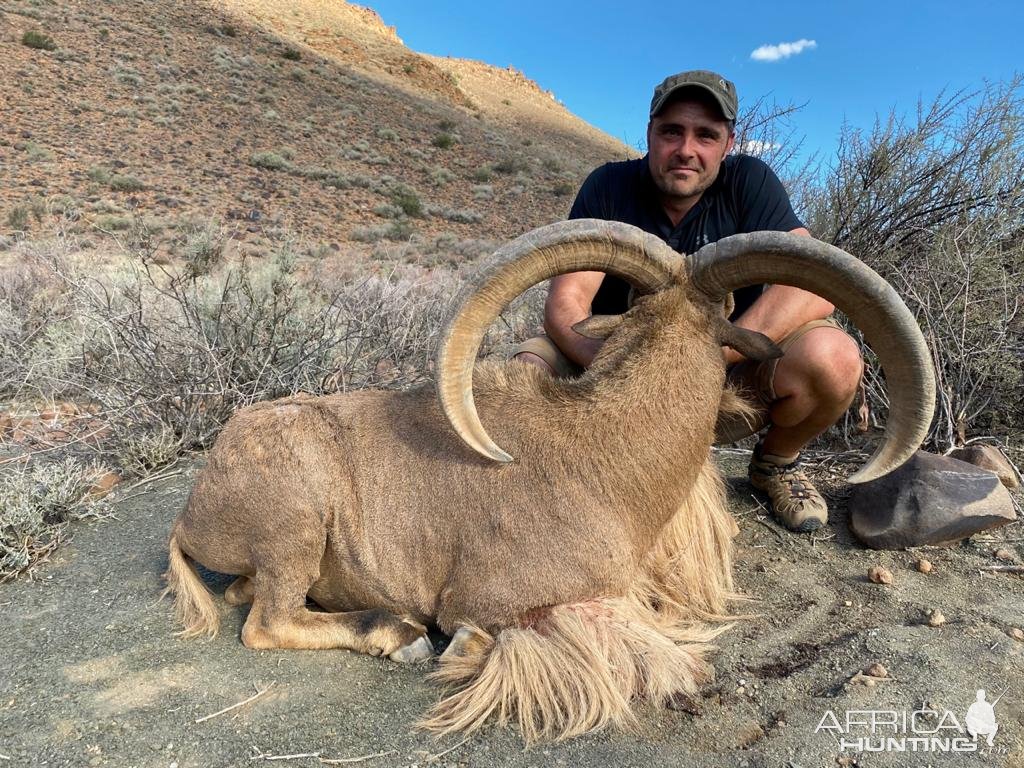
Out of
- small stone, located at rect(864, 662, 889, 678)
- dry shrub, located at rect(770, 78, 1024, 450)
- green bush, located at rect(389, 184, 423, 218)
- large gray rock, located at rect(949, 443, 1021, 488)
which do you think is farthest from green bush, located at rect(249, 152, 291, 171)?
small stone, located at rect(864, 662, 889, 678)

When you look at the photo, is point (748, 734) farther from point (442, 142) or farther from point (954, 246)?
point (442, 142)

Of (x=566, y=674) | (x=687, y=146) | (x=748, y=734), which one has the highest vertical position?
(x=687, y=146)

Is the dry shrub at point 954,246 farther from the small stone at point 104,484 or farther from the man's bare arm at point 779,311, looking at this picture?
the small stone at point 104,484

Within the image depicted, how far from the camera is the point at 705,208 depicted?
3.99 metres

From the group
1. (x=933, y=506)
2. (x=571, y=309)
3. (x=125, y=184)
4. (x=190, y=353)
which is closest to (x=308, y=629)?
(x=571, y=309)

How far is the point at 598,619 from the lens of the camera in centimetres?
264

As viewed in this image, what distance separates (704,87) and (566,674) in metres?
3.21

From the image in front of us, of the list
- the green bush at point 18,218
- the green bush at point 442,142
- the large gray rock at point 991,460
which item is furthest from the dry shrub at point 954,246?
the green bush at point 442,142

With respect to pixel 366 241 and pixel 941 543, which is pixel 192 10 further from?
pixel 941 543

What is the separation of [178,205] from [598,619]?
19.7 m

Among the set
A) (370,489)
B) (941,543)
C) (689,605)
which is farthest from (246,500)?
(941,543)

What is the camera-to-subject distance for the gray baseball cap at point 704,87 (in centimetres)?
357

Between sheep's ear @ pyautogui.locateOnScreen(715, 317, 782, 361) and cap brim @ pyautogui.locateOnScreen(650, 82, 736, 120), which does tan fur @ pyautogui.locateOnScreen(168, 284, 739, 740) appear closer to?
sheep's ear @ pyautogui.locateOnScreen(715, 317, 782, 361)

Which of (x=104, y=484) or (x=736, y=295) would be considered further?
(x=104, y=484)
